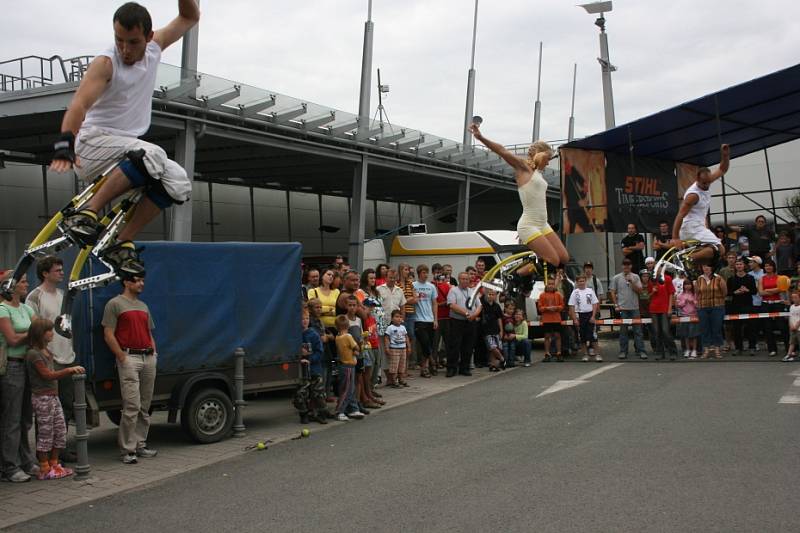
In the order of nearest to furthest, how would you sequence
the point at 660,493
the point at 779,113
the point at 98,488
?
the point at 660,493 < the point at 98,488 < the point at 779,113

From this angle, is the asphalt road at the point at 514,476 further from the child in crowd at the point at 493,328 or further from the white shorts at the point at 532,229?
the child in crowd at the point at 493,328

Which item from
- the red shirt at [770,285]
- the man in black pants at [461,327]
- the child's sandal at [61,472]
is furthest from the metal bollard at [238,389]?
Answer: the red shirt at [770,285]

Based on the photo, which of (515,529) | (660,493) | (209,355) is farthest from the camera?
(209,355)

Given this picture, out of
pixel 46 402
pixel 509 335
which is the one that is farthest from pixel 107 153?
pixel 509 335

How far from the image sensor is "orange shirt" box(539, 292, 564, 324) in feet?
53.9

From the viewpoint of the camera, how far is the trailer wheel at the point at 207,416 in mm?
9320

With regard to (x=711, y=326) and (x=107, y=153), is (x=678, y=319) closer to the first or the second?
(x=711, y=326)

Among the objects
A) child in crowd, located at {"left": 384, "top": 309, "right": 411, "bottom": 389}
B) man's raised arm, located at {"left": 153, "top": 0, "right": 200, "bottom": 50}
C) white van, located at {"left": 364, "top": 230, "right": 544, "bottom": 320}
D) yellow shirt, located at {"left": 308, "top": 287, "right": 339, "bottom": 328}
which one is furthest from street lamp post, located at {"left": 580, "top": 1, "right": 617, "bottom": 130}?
man's raised arm, located at {"left": 153, "top": 0, "right": 200, "bottom": 50}

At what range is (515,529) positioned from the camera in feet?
18.0

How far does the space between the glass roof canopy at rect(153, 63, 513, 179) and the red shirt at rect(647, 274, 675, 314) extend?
971 cm

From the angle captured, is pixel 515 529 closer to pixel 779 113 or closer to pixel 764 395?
pixel 764 395

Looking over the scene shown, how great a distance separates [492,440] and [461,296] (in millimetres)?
6459

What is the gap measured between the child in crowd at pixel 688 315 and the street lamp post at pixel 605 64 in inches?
320

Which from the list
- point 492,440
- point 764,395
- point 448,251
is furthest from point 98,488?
point 448,251
